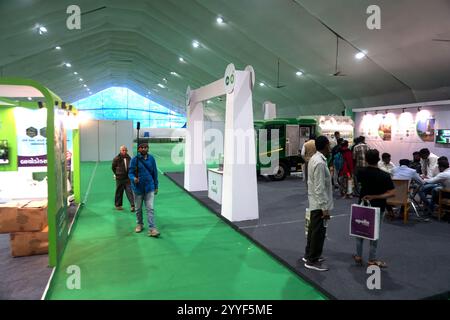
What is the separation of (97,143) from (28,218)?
14.1 meters

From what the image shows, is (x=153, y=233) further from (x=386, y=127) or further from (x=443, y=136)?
(x=386, y=127)

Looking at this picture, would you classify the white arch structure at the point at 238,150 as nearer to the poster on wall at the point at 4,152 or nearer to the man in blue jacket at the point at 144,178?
the man in blue jacket at the point at 144,178

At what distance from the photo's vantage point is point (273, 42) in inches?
573

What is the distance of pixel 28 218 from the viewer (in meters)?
4.68

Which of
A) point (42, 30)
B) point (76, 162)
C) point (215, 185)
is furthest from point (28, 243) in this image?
point (42, 30)

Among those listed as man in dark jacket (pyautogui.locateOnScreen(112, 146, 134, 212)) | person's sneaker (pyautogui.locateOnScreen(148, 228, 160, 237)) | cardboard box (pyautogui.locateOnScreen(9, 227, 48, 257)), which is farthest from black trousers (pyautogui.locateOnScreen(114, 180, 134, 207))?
cardboard box (pyautogui.locateOnScreen(9, 227, 48, 257))

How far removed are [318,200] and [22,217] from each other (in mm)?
3976

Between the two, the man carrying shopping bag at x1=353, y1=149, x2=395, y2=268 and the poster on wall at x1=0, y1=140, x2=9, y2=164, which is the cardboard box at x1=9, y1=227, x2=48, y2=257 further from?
the man carrying shopping bag at x1=353, y1=149, x2=395, y2=268

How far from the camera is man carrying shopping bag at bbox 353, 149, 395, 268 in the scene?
416cm

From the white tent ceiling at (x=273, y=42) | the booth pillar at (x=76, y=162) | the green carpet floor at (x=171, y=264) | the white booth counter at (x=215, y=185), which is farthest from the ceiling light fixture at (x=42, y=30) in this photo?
the white booth counter at (x=215, y=185)

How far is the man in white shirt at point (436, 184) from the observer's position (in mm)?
6394

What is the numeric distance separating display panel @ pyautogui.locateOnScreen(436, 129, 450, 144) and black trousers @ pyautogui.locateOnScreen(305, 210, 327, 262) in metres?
9.50

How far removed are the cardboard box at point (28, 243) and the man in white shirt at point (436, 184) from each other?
6.78m
